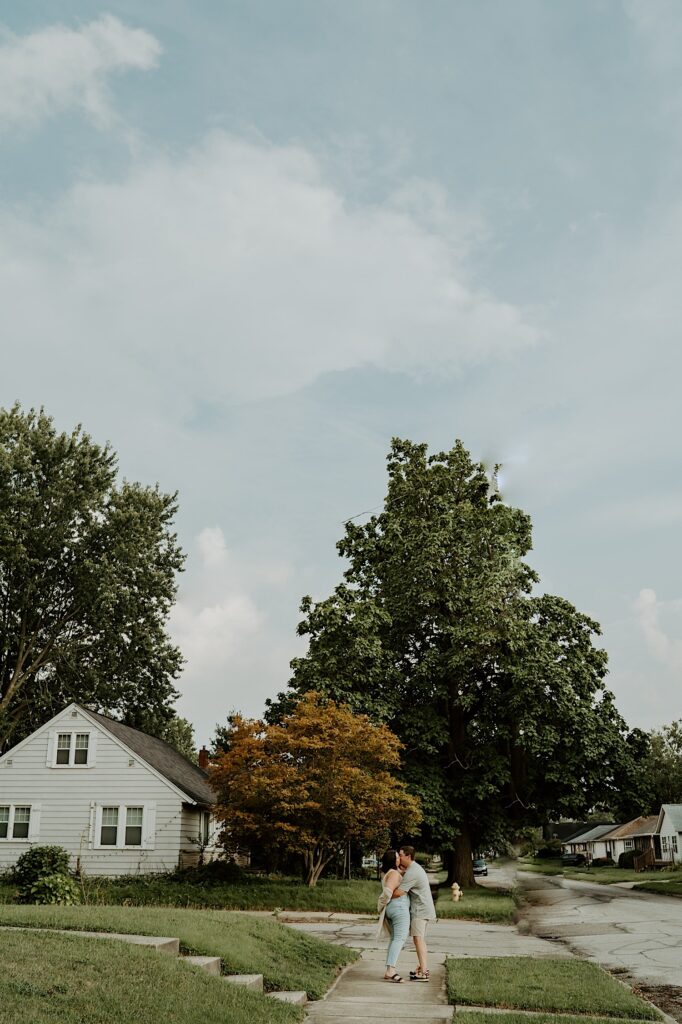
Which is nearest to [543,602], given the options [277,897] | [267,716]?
[267,716]

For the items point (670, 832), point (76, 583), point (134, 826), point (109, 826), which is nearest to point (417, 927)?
point (134, 826)

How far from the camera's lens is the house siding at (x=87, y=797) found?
2919 centimetres

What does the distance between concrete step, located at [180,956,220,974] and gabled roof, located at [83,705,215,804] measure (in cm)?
1828

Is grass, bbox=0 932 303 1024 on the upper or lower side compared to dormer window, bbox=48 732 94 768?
lower

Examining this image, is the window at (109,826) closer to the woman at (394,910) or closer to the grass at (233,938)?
the grass at (233,938)

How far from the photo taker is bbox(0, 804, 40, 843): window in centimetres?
2973

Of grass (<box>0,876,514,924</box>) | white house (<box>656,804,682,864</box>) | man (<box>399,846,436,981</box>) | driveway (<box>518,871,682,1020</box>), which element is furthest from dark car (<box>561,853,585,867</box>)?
man (<box>399,846,436,981</box>)

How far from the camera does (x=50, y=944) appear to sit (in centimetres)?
895

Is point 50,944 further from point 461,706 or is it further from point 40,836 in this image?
point 461,706

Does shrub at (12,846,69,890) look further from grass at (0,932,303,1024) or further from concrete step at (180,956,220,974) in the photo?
grass at (0,932,303,1024)

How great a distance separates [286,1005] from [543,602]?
25.3 meters

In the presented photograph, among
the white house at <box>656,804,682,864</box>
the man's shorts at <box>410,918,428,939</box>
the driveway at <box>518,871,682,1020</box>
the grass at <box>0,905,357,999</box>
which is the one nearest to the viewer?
the grass at <box>0,905,357,999</box>

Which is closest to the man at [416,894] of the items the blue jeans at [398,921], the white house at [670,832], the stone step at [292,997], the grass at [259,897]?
the blue jeans at [398,921]

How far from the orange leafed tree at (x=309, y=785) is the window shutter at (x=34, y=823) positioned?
285 inches
